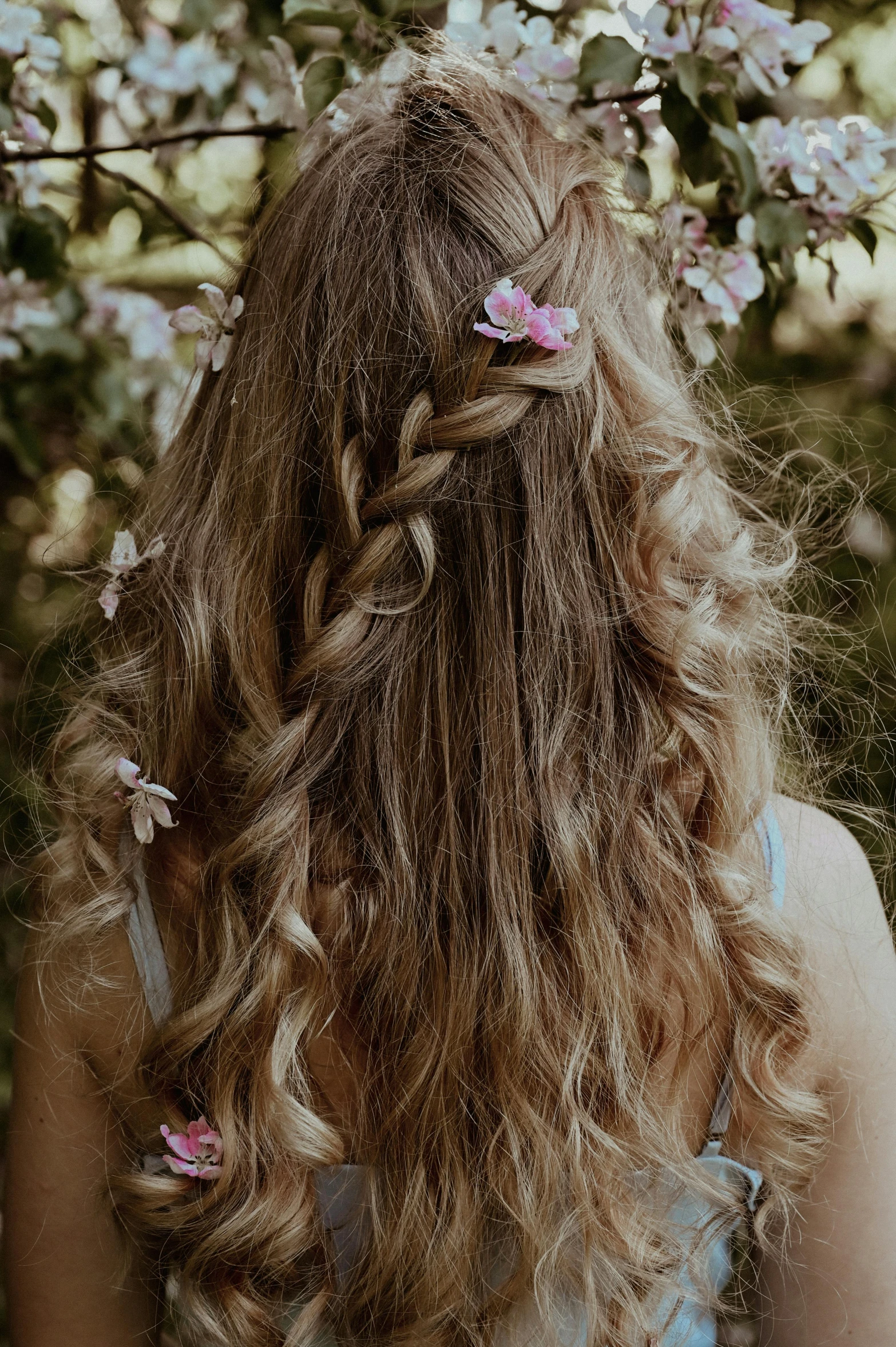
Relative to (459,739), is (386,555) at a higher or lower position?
higher

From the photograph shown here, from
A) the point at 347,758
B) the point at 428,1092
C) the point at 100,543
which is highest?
the point at 347,758

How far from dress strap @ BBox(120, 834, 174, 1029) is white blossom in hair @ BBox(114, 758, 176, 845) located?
0.05m

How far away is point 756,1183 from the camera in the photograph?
3.19 ft

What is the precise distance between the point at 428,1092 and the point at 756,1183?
1.10 ft

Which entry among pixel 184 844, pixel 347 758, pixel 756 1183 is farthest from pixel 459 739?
pixel 756 1183

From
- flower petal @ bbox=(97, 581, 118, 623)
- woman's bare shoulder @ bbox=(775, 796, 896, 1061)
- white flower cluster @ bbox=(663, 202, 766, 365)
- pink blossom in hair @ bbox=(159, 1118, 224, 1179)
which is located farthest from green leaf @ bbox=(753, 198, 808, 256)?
pink blossom in hair @ bbox=(159, 1118, 224, 1179)

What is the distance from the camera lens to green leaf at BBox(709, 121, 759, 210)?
1098 mm

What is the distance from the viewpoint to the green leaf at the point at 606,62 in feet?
3.68

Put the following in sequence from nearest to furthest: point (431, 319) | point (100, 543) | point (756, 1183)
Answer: point (431, 319), point (756, 1183), point (100, 543)

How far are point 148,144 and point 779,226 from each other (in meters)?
0.80

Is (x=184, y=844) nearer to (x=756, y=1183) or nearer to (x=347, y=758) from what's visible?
(x=347, y=758)

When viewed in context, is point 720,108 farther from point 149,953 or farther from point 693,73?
point 149,953

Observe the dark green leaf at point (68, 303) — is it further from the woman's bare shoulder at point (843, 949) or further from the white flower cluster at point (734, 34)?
the woman's bare shoulder at point (843, 949)

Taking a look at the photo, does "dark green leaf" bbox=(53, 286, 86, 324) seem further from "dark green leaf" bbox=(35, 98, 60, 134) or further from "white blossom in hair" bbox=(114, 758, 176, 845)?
"white blossom in hair" bbox=(114, 758, 176, 845)
